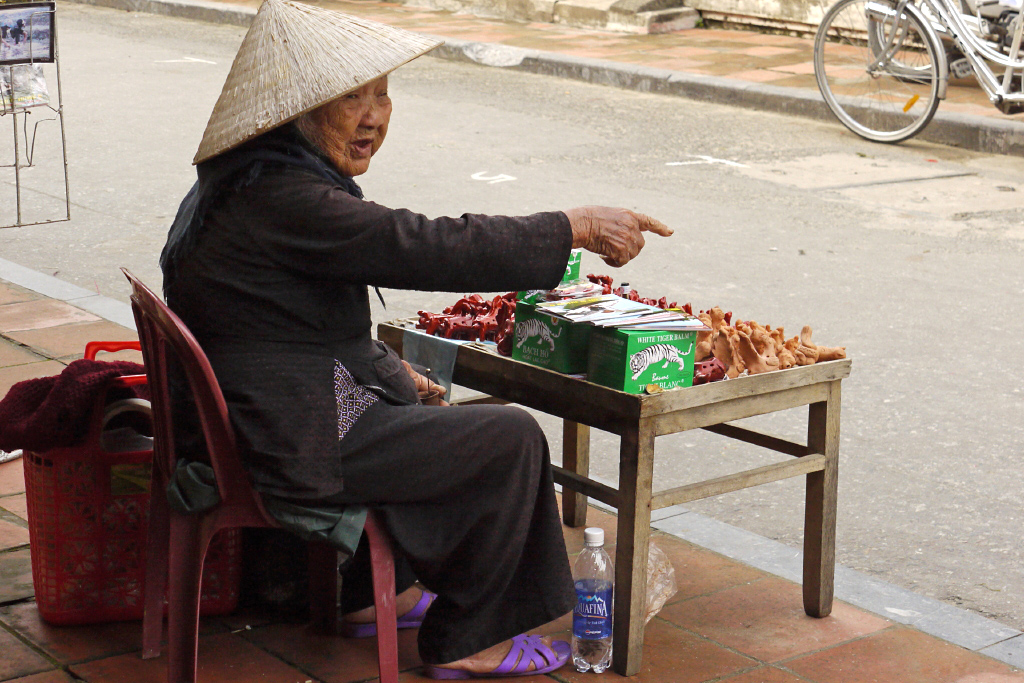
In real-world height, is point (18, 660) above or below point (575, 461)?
below

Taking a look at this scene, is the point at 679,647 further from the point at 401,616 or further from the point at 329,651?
the point at 329,651

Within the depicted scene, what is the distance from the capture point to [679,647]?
2949mm

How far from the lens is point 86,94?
35.0 feet

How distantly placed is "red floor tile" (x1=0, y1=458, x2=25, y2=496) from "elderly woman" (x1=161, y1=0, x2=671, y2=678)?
1.26 metres

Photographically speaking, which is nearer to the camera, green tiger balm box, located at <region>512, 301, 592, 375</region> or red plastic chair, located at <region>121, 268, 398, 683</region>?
red plastic chair, located at <region>121, 268, 398, 683</region>

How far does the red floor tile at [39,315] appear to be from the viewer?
5.17m

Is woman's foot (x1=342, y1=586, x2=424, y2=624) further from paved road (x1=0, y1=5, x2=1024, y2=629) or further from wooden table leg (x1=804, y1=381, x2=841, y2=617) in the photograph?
paved road (x1=0, y1=5, x2=1024, y2=629)

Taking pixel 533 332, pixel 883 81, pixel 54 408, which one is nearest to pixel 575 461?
pixel 533 332

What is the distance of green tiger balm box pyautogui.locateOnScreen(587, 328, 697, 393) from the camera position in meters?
2.65

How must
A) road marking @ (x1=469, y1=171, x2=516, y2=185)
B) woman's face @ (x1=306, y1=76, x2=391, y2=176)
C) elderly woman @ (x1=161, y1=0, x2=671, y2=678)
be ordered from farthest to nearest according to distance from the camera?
road marking @ (x1=469, y1=171, x2=516, y2=185), woman's face @ (x1=306, y1=76, x2=391, y2=176), elderly woman @ (x1=161, y1=0, x2=671, y2=678)

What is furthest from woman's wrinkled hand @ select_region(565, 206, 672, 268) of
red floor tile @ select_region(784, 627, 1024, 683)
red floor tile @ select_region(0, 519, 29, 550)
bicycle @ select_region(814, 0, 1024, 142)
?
bicycle @ select_region(814, 0, 1024, 142)

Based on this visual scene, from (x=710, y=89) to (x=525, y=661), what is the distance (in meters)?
8.41

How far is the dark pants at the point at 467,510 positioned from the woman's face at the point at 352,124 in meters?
0.50

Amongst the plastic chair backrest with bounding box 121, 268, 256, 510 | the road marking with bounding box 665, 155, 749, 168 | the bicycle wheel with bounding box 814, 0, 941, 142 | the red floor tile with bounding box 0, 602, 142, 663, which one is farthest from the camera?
the bicycle wheel with bounding box 814, 0, 941, 142
